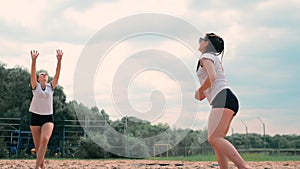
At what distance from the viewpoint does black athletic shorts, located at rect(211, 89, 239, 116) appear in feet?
16.1

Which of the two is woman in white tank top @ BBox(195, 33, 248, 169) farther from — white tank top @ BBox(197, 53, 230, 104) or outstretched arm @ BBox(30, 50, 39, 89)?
outstretched arm @ BBox(30, 50, 39, 89)

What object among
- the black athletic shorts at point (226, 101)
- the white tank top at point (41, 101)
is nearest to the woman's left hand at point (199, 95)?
the black athletic shorts at point (226, 101)

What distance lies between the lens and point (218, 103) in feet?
16.2

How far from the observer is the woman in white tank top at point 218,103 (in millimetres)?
4805

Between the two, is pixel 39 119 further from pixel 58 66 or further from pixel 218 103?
pixel 218 103

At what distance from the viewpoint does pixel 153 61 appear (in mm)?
9898

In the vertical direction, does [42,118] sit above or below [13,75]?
below

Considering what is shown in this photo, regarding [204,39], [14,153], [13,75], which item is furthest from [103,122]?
[204,39]

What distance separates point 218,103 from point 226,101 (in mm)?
94

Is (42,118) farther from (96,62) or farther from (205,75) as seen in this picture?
(205,75)

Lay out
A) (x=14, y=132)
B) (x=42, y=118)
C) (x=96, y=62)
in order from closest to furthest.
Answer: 1. (x=42, y=118)
2. (x=96, y=62)
3. (x=14, y=132)

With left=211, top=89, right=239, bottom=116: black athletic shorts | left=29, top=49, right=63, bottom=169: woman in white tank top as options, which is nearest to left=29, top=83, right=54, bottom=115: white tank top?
left=29, top=49, right=63, bottom=169: woman in white tank top

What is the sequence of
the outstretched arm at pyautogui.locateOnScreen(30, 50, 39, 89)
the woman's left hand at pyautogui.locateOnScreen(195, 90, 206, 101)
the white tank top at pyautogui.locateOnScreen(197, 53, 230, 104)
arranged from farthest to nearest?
the outstretched arm at pyautogui.locateOnScreen(30, 50, 39, 89) → the woman's left hand at pyautogui.locateOnScreen(195, 90, 206, 101) → the white tank top at pyautogui.locateOnScreen(197, 53, 230, 104)

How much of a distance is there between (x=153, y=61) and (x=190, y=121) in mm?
1714
